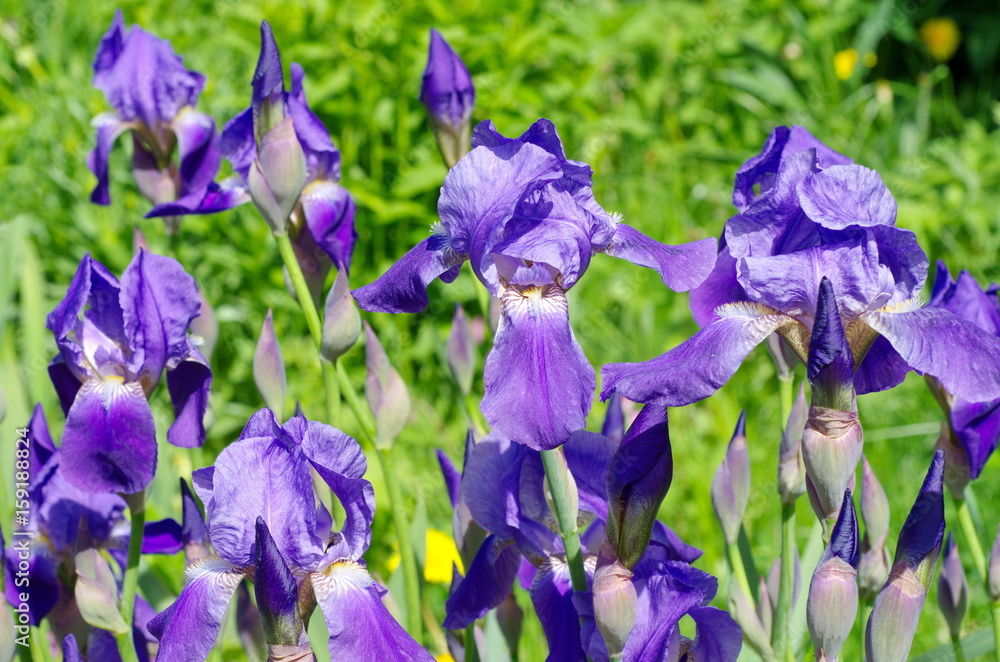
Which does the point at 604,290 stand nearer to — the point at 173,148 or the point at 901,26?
the point at 173,148

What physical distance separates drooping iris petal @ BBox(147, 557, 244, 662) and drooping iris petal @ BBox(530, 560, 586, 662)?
33 centimetres

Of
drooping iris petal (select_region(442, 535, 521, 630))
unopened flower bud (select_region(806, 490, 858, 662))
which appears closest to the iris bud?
unopened flower bud (select_region(806, 490, 858, 662))

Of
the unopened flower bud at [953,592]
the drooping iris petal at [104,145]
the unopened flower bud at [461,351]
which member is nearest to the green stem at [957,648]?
the unopened flower bud at [953,592]

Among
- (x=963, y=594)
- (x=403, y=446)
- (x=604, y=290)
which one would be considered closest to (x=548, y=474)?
(x=963, y=594)

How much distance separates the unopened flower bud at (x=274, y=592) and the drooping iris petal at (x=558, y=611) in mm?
281

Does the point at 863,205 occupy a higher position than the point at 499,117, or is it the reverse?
the point at 863,205

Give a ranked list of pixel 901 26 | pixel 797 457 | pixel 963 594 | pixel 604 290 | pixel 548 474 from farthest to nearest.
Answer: pixel 901 26
pixel 604 290
pixel 963 594
pixel 797 457
pixel 548 474

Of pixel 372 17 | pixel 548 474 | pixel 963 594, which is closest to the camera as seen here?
pixel 548 474

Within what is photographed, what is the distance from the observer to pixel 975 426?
3.94ft

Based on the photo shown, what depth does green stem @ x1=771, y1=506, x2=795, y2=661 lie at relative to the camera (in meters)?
1.15

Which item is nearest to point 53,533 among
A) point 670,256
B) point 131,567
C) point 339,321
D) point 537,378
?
point 131,567

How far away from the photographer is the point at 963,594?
4.27 ft

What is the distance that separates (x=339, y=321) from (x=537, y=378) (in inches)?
19.5

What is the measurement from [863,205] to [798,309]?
4.5 inches
